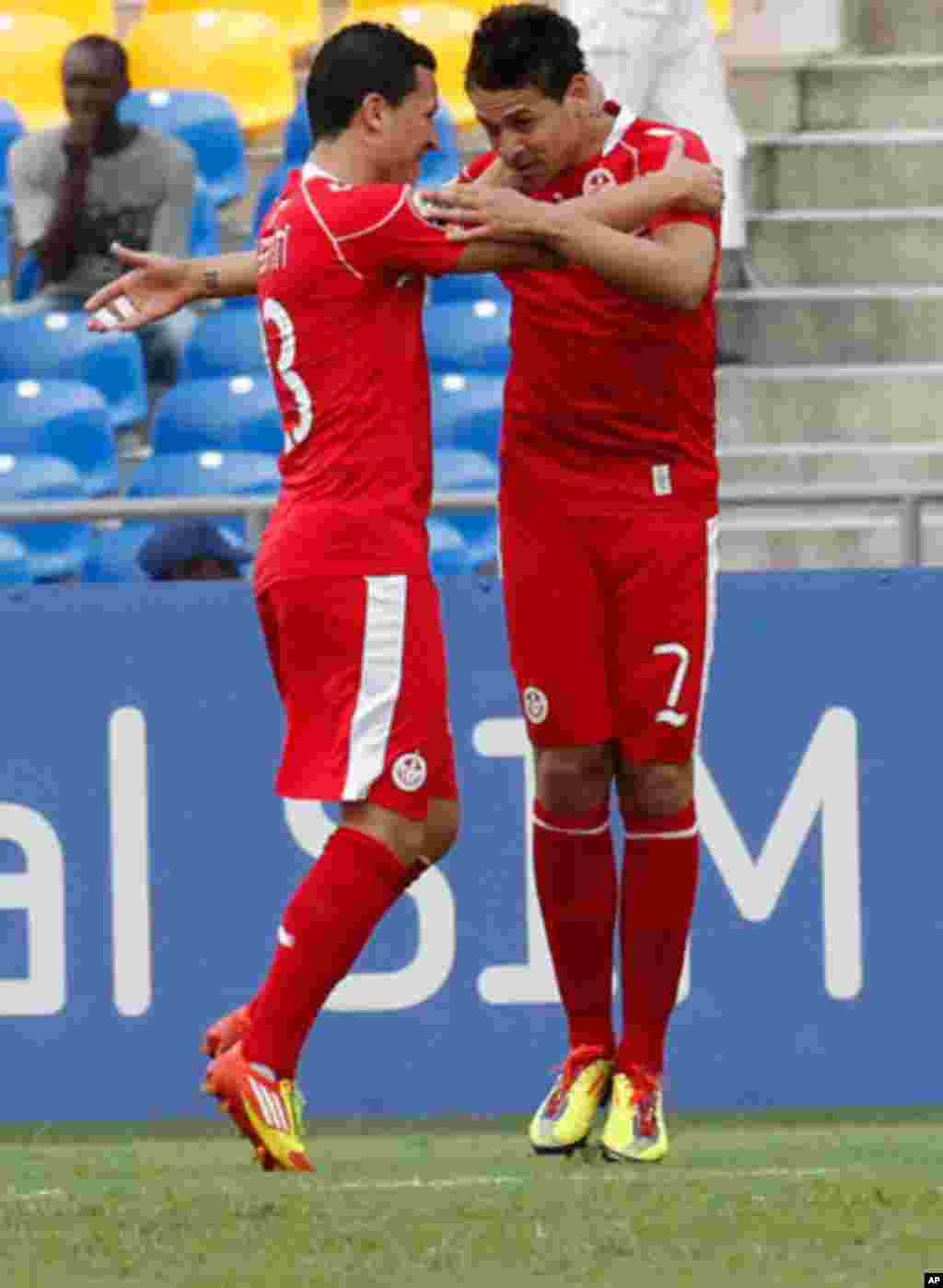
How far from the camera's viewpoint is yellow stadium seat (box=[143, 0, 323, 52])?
12.8m

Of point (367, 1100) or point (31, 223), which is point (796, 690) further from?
point (31, 223)

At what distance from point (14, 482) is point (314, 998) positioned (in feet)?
12.1

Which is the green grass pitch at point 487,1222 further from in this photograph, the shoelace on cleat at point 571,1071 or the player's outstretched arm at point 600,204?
the player's outstretched arm at point 600,204

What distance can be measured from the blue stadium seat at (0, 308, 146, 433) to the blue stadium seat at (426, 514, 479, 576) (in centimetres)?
199

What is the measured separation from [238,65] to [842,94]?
6.77 ft

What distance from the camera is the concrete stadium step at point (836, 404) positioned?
35.4 feet

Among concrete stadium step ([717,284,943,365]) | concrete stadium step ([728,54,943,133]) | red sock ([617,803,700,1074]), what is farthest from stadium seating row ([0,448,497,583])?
concrete stadium step ([728,54,943,133])

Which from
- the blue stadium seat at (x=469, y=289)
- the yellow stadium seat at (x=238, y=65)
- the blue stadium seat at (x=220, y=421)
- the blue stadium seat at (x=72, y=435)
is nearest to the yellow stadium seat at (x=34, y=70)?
the yellow stadium seat at (x=238, y=65)

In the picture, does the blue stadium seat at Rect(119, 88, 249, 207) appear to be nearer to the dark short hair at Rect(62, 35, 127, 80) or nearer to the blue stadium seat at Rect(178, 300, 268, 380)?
the dark short hair at Rect(62, 35, 127, 80)

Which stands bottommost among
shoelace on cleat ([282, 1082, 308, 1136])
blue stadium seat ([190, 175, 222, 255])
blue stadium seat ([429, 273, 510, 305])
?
shoelace on cleat ([282, 1082, 308, 1136])

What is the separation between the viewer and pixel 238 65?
1237cm

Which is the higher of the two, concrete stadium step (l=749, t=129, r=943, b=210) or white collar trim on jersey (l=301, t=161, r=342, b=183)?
white collar trim on jersey (l=301, t=161, r=342, b=183)

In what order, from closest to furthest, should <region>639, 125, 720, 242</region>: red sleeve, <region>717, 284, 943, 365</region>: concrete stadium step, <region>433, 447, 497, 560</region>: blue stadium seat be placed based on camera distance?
1. <region>639, 125, 720, 242</region>: red sleeve
2. <region>433, 447, 497, 560</region>: blue stadium seat
3. <region>717, 284, 943, 365</region>: concrete stadium step

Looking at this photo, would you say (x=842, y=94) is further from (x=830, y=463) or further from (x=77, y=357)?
(x=77, y=357)
